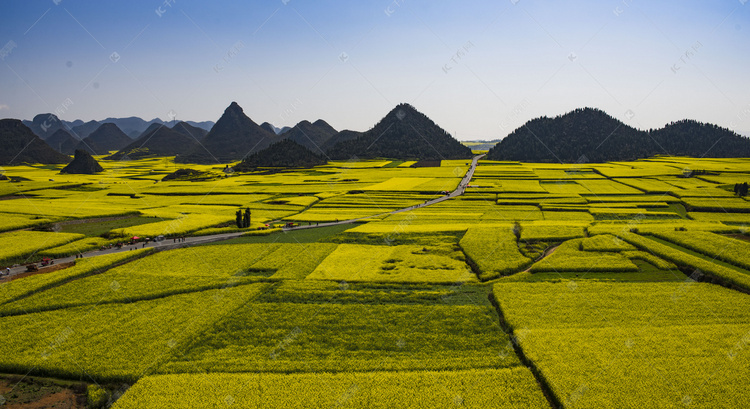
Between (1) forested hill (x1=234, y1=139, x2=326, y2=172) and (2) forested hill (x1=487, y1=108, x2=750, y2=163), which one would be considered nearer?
(1) forested hill (x1=234, y1=139, x2=326, y2=172)

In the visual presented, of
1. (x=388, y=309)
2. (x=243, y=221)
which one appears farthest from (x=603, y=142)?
(x=388, y=309)

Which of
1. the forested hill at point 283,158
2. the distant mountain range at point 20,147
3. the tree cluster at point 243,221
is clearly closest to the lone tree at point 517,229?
the tree cluster at point 243,221

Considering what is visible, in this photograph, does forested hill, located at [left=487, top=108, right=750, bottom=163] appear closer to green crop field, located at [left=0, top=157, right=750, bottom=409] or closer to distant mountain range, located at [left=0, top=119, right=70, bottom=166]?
green crop field, located at [left=0, top=157, right=750, bottom=409]

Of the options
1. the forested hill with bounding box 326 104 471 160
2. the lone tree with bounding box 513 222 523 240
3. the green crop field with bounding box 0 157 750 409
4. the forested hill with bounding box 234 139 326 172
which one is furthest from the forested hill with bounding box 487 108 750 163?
the lone tree with bounding box 513 222 523 240

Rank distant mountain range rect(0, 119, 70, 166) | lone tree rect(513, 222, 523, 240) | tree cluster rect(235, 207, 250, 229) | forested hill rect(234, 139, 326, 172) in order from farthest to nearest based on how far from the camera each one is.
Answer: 1. distant mountain range rect(0, 119, 70, 166)
2. forested hill rect(234, 139, 326, 172)
3. tree cluster rect(235, 207, 250, 229)
4. lone tree rect(513, 222, 523, 240)

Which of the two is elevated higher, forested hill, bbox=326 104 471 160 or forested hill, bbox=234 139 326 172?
forested hill, bbox=326 104 471 160

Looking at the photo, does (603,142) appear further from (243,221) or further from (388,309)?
(388,309)

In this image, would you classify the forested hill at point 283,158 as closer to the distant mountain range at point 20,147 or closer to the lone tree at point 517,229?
the distant mountain range at point 20,147

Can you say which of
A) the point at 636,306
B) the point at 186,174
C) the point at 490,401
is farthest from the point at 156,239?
the point at 186,174
